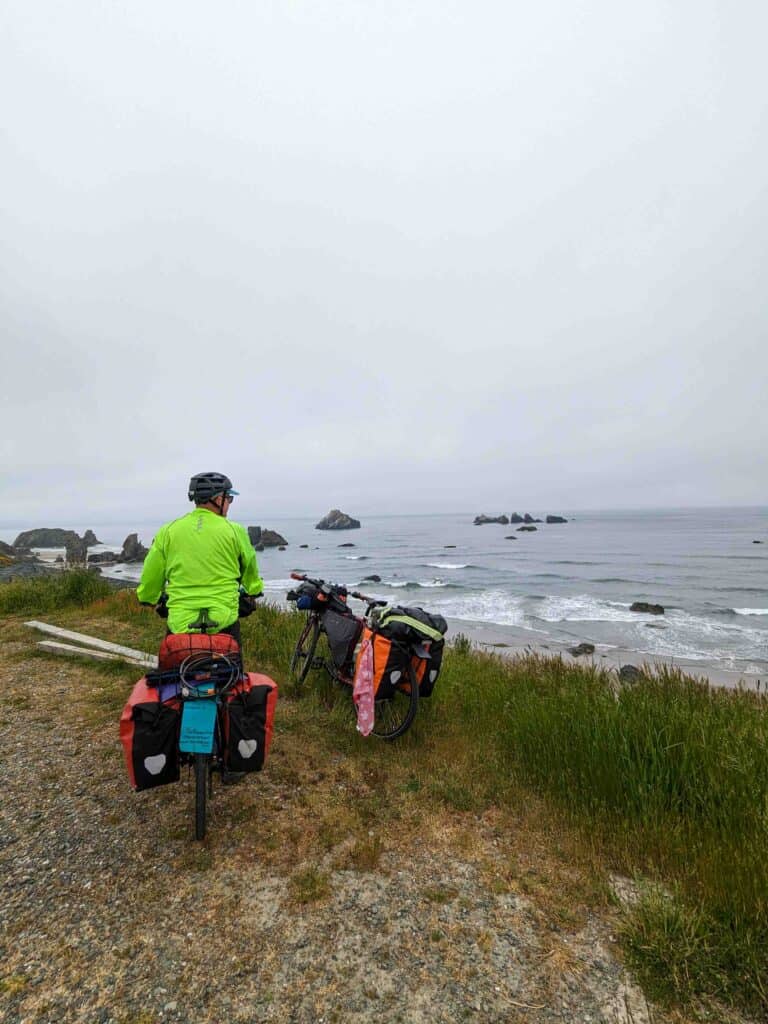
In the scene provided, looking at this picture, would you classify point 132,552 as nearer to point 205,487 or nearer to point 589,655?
point 589,655

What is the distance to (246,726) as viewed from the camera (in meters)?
3.34

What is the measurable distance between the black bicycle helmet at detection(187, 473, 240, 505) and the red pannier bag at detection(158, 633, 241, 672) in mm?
1298

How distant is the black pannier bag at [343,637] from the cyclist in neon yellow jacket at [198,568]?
175 centimetres

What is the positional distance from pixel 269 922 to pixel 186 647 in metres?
1.79

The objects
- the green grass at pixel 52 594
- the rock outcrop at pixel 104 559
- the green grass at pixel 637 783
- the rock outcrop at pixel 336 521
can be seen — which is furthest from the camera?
the rock outcrop at pixel 336 521

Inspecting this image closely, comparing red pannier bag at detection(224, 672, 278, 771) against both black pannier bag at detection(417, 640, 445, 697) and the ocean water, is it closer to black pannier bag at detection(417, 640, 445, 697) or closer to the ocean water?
black pannier bag at detection(417, 640, 445, 697)

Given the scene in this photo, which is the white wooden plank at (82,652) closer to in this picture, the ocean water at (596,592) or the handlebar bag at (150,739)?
the handlebar bag at (150,739)

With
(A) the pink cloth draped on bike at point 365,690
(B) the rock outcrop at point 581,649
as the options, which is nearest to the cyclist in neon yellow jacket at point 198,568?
(A) the pink cloth draped on bike at point 365,690

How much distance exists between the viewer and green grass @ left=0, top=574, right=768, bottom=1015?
242cm

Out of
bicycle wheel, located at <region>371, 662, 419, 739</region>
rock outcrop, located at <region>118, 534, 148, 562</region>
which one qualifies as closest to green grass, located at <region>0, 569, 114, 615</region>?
bicycle wheel, located at <region>371, 662, 419, 739</region>

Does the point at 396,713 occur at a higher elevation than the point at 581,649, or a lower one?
higher

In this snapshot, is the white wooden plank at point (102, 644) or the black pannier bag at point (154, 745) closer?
the black pannier bag at point (154, 745)

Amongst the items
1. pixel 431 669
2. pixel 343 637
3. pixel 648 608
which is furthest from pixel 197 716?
pixel 648 608

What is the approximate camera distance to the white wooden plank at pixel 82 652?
7.35m
